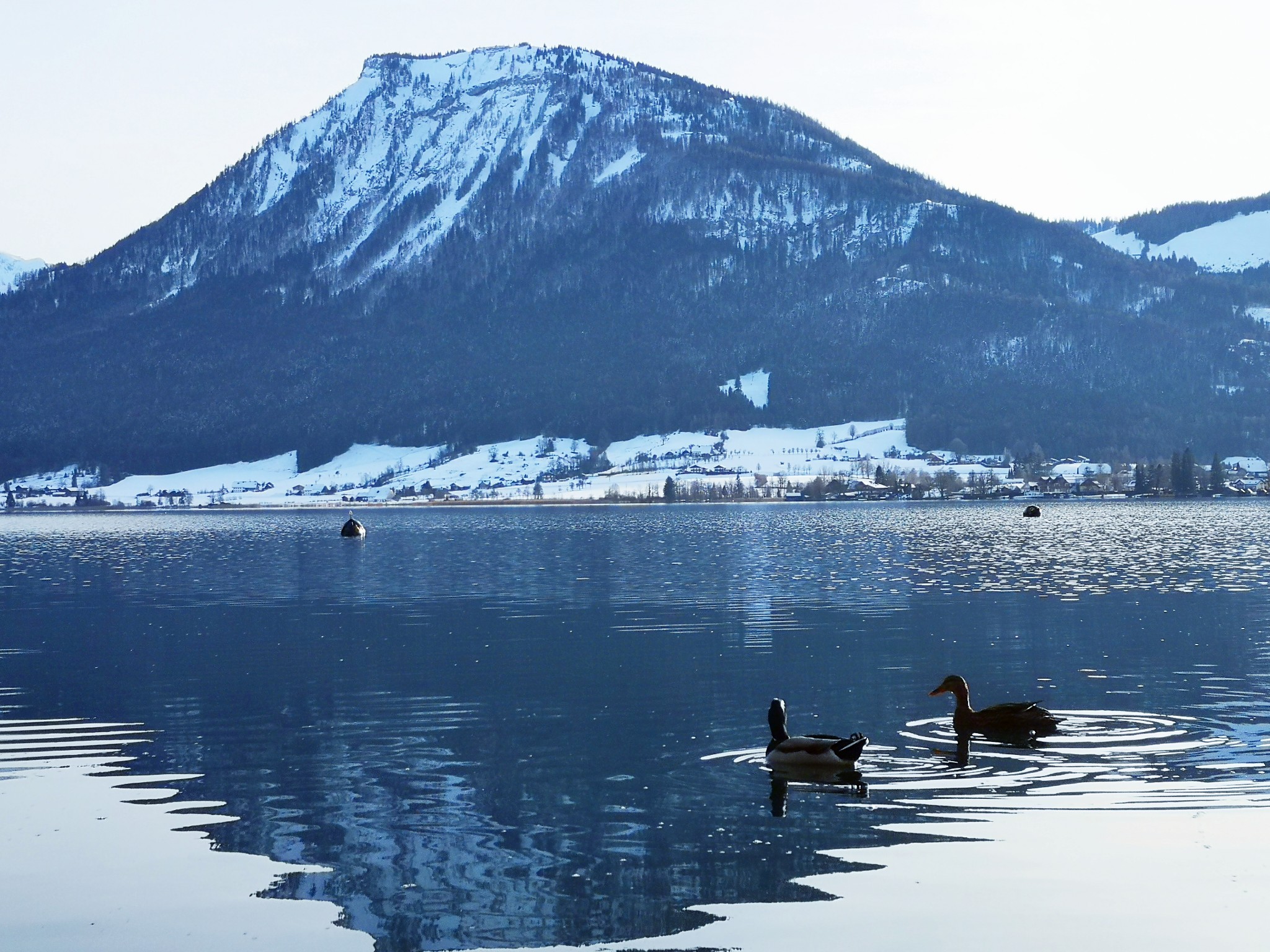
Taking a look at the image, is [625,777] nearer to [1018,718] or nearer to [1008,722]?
[1008,722]

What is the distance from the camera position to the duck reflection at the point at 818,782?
96.0 ft

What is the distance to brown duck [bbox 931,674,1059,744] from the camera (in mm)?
34250

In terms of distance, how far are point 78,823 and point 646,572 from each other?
65941mm

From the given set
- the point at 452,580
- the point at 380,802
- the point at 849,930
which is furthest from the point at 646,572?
the point at 849,930

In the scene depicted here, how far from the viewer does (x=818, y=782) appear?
30203 mm

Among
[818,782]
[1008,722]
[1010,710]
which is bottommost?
[818,782]

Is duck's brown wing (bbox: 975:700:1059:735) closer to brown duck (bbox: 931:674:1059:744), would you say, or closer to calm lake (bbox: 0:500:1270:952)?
brown duck (bbox: 931:674:1059:744)

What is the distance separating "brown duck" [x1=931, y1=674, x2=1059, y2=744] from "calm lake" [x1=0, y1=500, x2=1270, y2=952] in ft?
1.76

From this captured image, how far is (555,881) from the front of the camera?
23234mm

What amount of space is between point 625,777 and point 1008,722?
8946 mm

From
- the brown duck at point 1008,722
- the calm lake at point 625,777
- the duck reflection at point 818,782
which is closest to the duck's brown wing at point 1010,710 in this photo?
the brown duck at point 1008,722

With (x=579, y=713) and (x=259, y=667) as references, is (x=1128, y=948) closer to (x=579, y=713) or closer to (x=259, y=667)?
(x=579, y=713)

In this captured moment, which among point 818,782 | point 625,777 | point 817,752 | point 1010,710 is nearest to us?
point 817,752

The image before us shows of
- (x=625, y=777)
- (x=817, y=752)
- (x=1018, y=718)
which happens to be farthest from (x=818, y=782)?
(x=1018, y=718)
